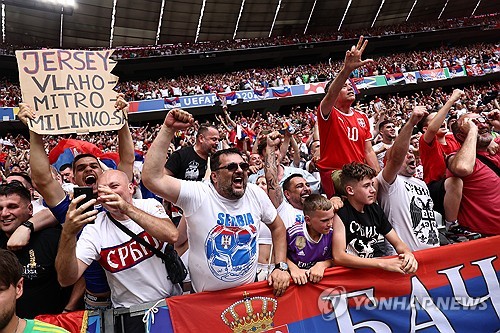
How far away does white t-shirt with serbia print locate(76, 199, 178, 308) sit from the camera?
2395 millimetres

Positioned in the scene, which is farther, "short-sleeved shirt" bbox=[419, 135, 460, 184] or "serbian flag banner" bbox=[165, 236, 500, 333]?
"short-sleeved shirt" bbox=[419, 135, 460, 184]

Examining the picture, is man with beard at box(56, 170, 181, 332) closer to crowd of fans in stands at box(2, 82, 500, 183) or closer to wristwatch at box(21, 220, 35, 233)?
wristwatch at box(21, 220, 35, 233)

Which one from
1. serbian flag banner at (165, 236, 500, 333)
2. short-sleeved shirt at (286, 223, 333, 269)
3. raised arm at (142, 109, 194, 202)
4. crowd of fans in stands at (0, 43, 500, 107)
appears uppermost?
crowd of fans in stands at (0, 43, 500, 107)

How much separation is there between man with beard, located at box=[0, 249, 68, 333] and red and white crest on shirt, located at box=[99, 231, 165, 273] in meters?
0.66

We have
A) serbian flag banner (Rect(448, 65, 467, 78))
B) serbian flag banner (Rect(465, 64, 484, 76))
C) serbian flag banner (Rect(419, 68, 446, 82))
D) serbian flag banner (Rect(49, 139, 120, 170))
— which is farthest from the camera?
serbian flag banner (Rect(465, 64, 484, 76))

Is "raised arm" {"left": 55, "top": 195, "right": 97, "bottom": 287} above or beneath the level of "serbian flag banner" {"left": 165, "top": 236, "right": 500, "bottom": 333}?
above

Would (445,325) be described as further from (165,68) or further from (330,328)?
(165,68)

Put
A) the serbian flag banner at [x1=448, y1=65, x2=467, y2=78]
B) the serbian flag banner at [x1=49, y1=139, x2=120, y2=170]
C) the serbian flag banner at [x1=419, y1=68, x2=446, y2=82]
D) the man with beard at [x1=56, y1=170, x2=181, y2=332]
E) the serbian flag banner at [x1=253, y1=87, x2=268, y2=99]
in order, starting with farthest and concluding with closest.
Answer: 1. the serbian flag banner at [x1=448, y1=65, x2=467, y2=78]
2. the serbian flag banner at [x1=419, y1=68, x2=446, y2=82]
3. the serbian flag banner at [x1=253, y1=87, x2=268, y2=99]
4. the serbian flag banner at [x1=49, y1=139, x2=120, y2=170]
5. the man with beard at [x1=56, y1=170, x2=181, y2=332]

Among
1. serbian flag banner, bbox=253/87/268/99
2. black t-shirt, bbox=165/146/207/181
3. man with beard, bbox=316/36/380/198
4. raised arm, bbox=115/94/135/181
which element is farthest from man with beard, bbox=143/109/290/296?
serbian flag banner, bbox=253/87/268/99

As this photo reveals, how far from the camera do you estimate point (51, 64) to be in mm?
2627

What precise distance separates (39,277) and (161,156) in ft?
3.60

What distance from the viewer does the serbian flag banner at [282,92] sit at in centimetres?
2377

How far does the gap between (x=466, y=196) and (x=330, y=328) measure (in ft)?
5.99

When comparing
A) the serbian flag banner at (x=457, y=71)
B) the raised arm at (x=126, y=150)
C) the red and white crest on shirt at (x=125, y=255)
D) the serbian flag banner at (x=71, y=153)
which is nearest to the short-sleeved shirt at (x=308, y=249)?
the red and white crest on shirt at (x=125, y=255)
